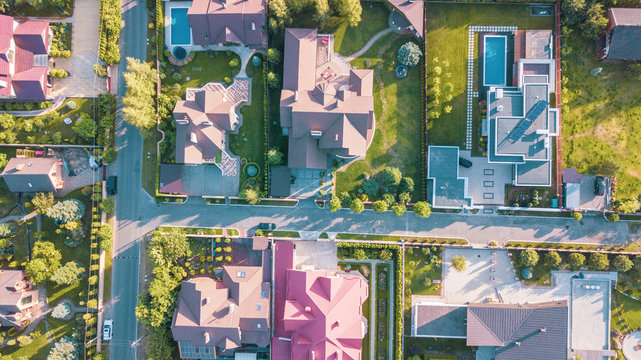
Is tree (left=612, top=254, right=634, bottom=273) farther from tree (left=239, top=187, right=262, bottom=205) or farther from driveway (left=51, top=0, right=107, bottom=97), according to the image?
driveway (left=51, top=0, right=107, bottom=97)

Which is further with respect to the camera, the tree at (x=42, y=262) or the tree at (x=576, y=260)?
the tree at (x=42, y=262)

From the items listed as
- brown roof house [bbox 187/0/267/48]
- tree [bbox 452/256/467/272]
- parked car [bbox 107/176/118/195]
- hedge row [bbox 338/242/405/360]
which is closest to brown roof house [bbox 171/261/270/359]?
hedge row [bbox 338/242/405/360]

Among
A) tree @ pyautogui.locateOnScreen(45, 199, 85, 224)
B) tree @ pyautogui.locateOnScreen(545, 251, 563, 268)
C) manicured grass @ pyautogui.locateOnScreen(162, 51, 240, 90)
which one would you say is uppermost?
manicured grass @ pyautogui.locateOnScreen(162, 51, 240, 90)

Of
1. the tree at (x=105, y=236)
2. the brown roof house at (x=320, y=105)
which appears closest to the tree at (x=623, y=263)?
the brown roof house at (x=320, y=105)

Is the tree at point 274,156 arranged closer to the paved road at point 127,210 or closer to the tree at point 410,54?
the paved road at point 127,210

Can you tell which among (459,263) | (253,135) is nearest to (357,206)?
(459,263)

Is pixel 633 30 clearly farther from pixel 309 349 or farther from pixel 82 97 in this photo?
pixel 82 97
